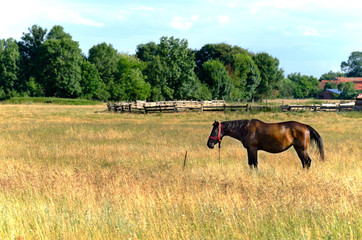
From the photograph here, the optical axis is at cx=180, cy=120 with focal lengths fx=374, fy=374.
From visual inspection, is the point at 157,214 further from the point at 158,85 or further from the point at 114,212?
the point at 158,85

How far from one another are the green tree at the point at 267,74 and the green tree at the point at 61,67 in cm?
4427

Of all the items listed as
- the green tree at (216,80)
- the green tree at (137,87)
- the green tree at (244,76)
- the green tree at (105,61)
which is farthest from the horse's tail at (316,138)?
the green tree at (105,61)

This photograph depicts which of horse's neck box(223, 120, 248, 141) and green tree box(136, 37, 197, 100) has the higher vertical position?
green tree box(136, 37, 197, 100)

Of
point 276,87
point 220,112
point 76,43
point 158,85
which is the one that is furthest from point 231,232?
point 276,87

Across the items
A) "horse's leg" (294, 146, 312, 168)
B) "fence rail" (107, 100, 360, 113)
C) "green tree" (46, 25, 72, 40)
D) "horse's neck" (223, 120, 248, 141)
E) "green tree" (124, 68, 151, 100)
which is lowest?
"fence rail" (107, 100, 360, 113)

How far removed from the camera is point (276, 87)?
98.6 metres

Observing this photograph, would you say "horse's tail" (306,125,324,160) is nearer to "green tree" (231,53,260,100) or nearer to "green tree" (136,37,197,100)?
"green tree" (136,37,197,100)

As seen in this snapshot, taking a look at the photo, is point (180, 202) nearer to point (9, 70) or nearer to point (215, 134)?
point (215, 134)

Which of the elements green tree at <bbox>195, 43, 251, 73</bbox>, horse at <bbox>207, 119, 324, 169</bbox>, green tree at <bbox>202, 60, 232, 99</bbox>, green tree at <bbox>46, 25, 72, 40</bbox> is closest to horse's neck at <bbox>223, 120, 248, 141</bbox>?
horse at <bbox>207, 119, 324, 169</bbox>

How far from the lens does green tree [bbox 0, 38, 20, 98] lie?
8069 centimetres

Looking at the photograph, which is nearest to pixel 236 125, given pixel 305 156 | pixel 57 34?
pixel 305 156

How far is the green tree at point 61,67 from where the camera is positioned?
77500mm

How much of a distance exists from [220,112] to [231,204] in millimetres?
35034

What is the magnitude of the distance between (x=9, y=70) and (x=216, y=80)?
45600 mm
